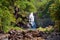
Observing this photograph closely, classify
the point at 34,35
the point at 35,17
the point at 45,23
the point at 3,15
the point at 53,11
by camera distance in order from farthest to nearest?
1. the point at 35,17
2. the point at 45,23
3. the point at 34,35
4. the point at 53,11
5. the point at 3,15

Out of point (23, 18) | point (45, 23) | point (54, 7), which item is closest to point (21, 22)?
point (23, 18)

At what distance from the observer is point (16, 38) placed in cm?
640

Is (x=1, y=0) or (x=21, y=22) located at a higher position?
(x=1, y=0)

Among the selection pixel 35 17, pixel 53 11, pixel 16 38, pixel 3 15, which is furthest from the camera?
pixel 35 17

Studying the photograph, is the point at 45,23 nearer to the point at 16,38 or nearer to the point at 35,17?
the point at 35,17

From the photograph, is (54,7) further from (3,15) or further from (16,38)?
(3,15)

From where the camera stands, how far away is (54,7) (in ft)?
21.9

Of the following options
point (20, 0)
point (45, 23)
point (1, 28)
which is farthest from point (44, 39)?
point (45, 23)

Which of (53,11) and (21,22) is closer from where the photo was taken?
(53,11)

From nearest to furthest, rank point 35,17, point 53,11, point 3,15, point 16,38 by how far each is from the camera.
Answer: point 3,15, point 16,38, point 53,11, point 35,17

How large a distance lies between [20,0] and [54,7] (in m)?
1.20

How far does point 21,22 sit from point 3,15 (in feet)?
22.6

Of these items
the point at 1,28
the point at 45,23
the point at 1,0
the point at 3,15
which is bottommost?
the point at 45,23

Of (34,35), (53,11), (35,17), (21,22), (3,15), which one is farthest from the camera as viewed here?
(35,17)
